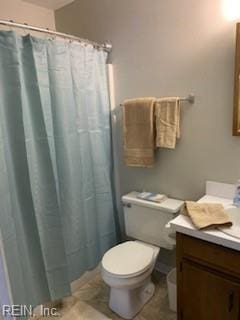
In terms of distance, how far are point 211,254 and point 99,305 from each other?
1046 millimetres

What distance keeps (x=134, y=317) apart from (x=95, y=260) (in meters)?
0.53

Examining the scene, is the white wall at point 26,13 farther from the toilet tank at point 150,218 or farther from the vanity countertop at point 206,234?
the vanity countertop at point 206,234

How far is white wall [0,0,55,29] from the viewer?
6.17 feet

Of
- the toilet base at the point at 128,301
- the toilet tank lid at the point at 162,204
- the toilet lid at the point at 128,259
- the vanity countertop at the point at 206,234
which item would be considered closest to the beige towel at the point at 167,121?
the toilet tank lid at the point at 162,204

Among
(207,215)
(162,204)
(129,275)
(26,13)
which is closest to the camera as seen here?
(207,215)

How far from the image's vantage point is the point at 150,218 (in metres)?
1.89

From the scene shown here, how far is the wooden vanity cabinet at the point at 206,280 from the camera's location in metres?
1.25

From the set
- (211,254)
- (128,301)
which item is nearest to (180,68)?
(211,254)

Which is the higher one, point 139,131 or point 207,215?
point 139,131

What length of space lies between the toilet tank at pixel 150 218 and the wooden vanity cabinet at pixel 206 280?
0.35m

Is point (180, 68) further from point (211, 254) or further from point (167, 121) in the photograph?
point (211, 254)

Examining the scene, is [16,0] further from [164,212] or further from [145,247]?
[145,247]

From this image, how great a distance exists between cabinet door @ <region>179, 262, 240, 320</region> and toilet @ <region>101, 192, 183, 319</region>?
32cm

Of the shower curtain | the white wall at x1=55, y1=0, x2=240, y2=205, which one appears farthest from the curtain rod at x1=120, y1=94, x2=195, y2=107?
the shower curtain
